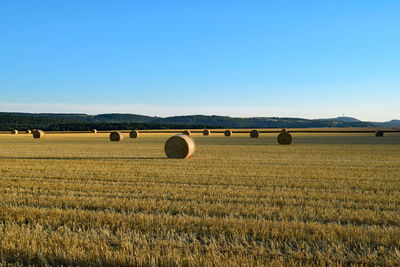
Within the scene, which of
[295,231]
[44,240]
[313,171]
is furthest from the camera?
[313,171]

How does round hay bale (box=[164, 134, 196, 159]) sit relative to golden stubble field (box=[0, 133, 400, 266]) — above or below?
above

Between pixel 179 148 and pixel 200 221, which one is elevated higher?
pixel 179 148

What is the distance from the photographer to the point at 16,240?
5965 mm

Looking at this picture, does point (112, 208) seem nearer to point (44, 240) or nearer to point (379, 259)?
point (44, 240)

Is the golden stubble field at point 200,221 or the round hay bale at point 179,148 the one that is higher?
the round hay bale at point 179,148

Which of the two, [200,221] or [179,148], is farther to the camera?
[179,148]

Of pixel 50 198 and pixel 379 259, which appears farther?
pixel 50 198

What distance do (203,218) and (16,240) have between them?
3172mm

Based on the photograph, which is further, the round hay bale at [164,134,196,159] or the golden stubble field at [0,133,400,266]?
the round hay bale at [164,134,196,159]

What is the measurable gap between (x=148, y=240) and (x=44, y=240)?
1584mm

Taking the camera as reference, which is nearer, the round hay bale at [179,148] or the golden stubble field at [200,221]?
the golden stubble field at [200,221]

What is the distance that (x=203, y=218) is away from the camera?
287 inches

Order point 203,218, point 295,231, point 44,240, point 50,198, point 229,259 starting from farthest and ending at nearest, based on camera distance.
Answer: point 50,198 < point 203,218 < point 295,231 < point 44,240 < point 229,259

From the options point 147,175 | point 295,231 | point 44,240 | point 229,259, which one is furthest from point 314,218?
point 147,175
